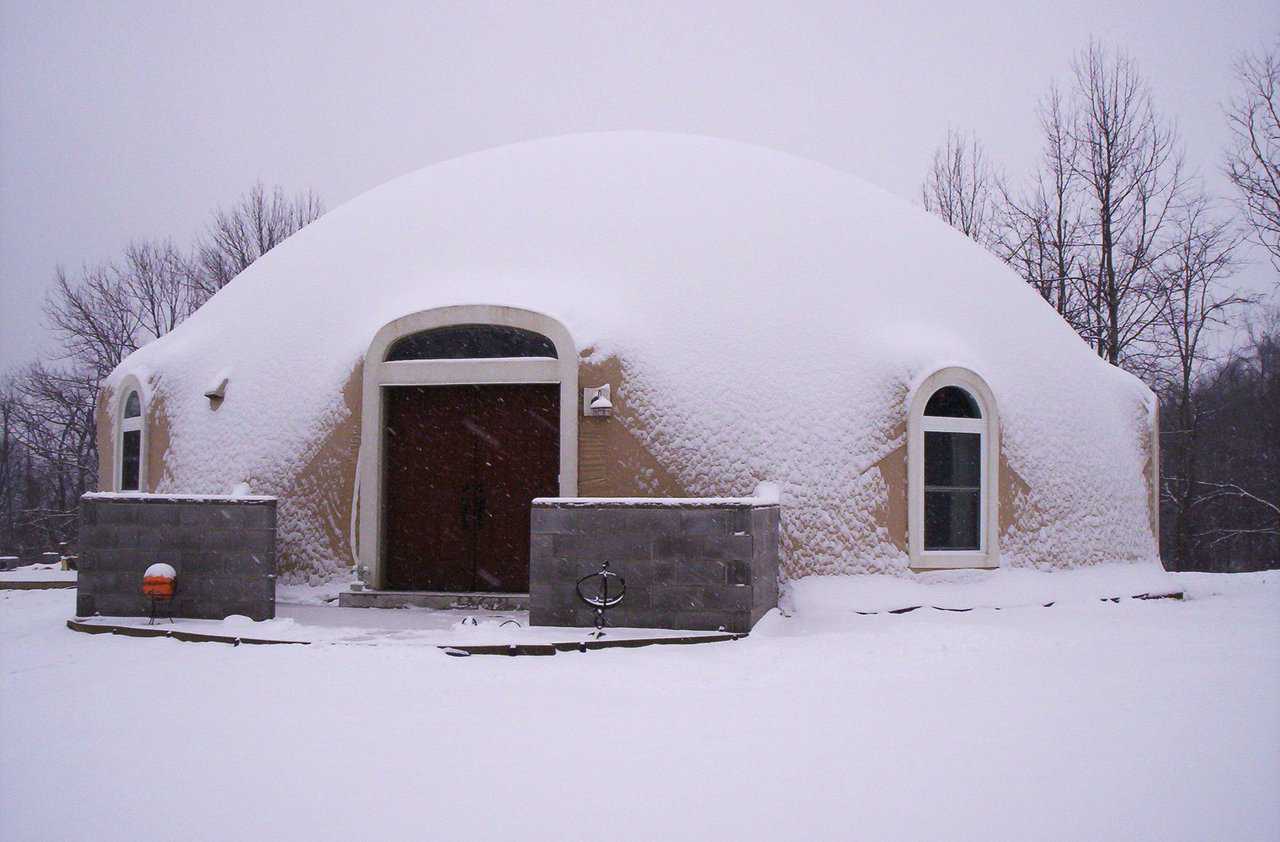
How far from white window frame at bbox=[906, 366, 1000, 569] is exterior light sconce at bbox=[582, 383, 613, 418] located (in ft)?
10.9

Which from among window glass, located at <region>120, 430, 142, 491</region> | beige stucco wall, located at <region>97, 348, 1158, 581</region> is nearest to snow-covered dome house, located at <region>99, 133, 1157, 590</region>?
beige stucco wall, located at <region>97, 348, 1158, 581</region>

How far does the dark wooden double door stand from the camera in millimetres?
12023

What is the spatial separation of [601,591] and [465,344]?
143 inches

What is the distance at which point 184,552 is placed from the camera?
1040 cm

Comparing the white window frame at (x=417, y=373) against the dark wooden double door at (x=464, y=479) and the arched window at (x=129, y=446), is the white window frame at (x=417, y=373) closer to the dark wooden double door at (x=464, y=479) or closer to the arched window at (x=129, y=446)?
the dark wooden double door at (x=464, y=479)

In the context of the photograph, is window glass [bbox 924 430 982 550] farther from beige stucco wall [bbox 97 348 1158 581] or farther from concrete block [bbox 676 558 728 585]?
concrete block [bbox 676 558 728 585]

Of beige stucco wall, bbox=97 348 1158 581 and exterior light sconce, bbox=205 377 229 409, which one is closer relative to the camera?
beige stucco wall, bbox=97 348 1158 581

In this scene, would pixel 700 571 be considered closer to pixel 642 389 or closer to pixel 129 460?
pixel 642 389

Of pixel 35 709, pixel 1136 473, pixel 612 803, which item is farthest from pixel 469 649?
pixel 1136 473

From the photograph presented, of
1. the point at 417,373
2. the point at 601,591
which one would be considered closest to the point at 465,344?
the point at 417,373

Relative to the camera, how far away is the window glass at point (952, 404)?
12086 mm

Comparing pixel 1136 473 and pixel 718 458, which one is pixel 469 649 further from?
pixel 1136 473

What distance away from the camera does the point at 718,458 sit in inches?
445

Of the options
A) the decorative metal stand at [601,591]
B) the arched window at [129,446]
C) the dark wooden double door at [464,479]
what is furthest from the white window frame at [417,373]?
the arched window at [129,446]
